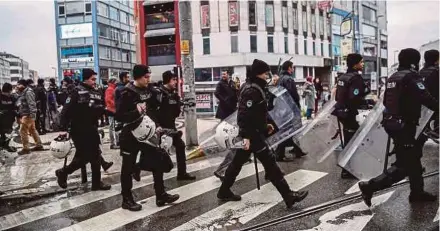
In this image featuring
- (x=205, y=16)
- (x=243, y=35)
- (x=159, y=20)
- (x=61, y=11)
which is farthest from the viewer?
(x=61, y=11)

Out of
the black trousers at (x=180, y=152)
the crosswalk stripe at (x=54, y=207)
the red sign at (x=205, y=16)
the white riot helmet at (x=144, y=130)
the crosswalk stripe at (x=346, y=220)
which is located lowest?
the crosswalk stripe at (x=54, y=207)

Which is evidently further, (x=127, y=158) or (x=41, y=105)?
(x=41, y=105)

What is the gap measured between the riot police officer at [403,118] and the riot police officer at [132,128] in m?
2.69

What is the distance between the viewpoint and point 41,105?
14.6m

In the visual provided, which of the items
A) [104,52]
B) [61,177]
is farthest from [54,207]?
[104,52]

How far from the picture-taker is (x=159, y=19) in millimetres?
34000

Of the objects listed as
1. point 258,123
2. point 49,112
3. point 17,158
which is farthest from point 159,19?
point 258,123

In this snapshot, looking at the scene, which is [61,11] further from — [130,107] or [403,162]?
[403,162]

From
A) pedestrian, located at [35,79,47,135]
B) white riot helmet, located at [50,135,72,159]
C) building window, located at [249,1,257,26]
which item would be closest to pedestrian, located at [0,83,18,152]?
pedestrian, located at [35,79,47,135]

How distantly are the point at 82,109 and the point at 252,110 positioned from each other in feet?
8.97

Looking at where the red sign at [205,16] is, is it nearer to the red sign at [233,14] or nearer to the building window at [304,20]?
the red sign at [233,14]

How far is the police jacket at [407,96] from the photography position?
16.5 feet

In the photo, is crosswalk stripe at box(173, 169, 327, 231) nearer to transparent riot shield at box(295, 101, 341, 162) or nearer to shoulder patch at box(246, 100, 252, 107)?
shoulder patch at box(246, 100, 252, 107)

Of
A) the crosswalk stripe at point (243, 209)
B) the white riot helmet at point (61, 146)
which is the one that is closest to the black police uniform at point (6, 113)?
the white riot helmet at point (61, 146)
